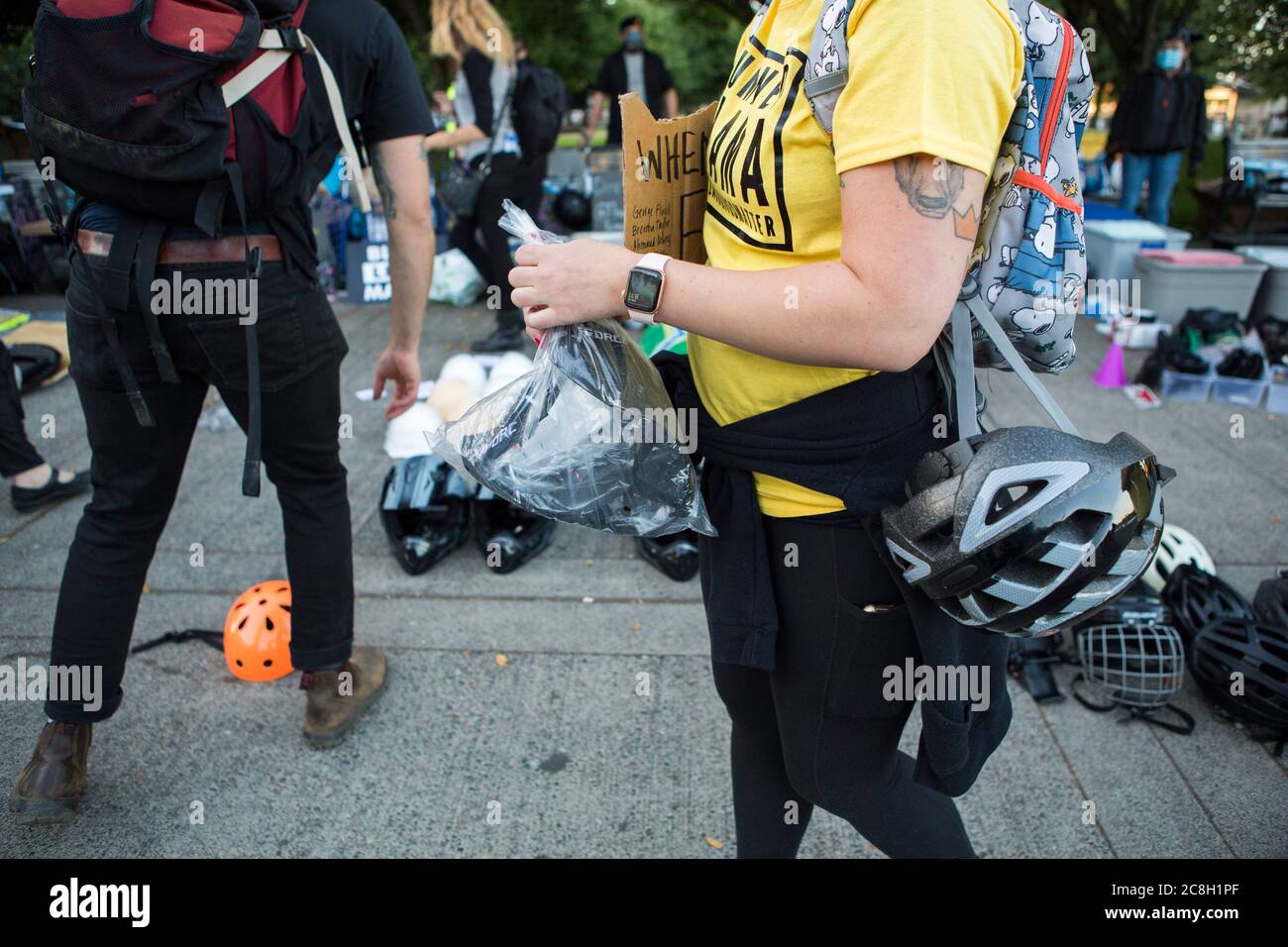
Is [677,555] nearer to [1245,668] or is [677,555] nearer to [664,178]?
[1245,668]

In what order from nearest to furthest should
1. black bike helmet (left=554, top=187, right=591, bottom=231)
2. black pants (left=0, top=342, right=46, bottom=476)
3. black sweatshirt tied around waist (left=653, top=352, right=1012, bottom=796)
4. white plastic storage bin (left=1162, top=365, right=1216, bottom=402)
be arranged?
black sweatshirt tied around waist (left=653, top=352, right=1012, bottom=796)
black pants (left=0, top=342, right=46, bottom=476)
white plastic storage bin (left=1162, top=365, right=1216, bottom=402)
black bike helmet (left=554, top=187, right=591, bottom=231)

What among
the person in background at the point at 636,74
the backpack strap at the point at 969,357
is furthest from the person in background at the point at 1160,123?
the backpack strap at the point at 969,357

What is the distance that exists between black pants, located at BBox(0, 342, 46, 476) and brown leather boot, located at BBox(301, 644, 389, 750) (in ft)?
7.05

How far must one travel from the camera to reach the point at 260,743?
2.68 m

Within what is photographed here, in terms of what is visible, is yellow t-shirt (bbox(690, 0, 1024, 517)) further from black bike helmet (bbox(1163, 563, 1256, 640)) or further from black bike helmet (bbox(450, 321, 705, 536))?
black bike helmet (bbox(1163, 563, 1256, 640))

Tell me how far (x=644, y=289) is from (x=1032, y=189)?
55 cm

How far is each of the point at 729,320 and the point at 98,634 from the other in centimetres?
200

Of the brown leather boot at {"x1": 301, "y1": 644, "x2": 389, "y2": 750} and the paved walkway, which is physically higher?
the brown leather boot at {"x1": 301, "y1": 644, "x2": 389, "y2": 750}

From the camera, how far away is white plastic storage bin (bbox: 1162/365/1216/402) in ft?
18.1

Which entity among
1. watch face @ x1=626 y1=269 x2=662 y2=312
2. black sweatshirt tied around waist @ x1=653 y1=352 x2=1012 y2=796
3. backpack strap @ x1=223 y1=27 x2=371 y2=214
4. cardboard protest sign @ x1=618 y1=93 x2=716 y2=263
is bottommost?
black sweatshirt tied around waist @ x1=653 y1=352 x2=1012 y2=796

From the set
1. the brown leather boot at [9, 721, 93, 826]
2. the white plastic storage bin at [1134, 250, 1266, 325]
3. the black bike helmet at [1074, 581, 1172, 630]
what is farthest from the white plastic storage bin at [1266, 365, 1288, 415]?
the brown leather boot at [9, 721, 93, 826]

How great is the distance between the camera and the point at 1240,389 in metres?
5.46

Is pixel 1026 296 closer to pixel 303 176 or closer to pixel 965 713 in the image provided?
pixel 965 713

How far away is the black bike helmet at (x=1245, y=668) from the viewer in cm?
265
